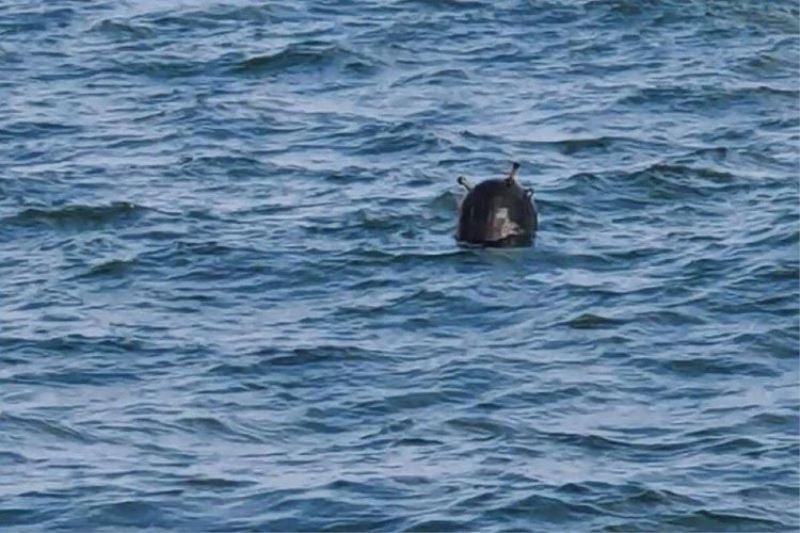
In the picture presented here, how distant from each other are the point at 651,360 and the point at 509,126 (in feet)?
26.7

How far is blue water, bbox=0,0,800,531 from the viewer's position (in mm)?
20969

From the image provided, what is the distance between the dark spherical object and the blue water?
231mm

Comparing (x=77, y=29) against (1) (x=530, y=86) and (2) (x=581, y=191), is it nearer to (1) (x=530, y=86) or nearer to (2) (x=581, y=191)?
(1) (x=530, y=86)

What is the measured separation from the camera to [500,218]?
27.2 m

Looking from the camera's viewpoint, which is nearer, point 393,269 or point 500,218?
point 393,269

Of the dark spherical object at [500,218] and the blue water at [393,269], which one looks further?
the dark spherical object at [500,218]

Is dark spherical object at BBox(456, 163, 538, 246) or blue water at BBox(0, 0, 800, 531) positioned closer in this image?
blue water at BBox(0, 0, 800, 531)

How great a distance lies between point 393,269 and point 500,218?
4.28 ft

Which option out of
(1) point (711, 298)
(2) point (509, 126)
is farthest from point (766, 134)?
(1) point (711, 298)

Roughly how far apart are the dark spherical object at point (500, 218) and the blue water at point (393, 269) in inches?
9.1

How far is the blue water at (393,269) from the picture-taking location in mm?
20969

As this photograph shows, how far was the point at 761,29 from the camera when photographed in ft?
116

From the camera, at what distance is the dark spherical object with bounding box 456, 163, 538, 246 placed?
27188 mm

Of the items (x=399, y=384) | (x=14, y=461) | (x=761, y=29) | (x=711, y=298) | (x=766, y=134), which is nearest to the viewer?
(x=14, y=461)
